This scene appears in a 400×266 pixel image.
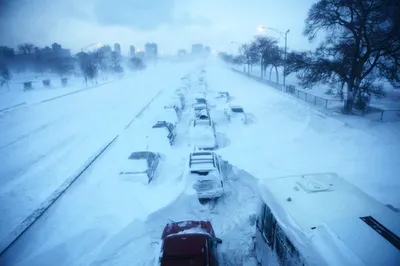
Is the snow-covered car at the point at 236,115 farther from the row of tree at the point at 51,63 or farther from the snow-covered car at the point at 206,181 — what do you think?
the row of tree at the point at 51,63

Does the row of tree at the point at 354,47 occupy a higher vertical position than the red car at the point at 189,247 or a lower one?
higher

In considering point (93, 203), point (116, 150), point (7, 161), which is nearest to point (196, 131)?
point (116, 150)

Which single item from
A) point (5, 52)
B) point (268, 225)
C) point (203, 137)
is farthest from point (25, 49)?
point (268, 225)

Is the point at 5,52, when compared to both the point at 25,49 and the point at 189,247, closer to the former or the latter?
the point at 25,49

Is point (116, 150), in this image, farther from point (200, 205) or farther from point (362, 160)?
point (362, 160)

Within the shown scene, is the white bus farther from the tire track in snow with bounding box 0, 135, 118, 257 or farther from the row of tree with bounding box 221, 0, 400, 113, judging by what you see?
the row of tree with bounding box 221, 0, 400, 113

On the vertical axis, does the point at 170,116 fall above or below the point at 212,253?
above

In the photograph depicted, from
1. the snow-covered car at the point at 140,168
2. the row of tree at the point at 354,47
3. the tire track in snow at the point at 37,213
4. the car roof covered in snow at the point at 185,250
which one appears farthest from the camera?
the row of tree at the point at 354,47

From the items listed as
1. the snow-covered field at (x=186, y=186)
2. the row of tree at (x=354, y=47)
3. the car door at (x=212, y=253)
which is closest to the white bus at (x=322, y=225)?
the car door at (x=212, y=253)
